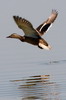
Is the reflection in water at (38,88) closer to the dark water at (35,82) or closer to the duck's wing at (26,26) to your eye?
the dark water at (35,82)

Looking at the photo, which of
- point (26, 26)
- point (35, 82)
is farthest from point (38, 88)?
point (26, 26)

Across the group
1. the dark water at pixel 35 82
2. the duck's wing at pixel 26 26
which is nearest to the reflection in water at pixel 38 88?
the dark water at pixel 35 82

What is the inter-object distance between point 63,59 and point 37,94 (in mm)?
4559

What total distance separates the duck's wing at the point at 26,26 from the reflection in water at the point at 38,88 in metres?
1.20

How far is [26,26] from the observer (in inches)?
562

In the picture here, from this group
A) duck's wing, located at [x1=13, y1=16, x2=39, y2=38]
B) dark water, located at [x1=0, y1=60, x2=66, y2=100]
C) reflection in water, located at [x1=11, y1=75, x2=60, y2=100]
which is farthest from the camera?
duck's wing, located at [x1=13, y1=16, x2=39, y2=38]

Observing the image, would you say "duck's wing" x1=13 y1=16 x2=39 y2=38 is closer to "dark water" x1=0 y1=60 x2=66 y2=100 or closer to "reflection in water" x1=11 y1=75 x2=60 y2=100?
"dark water" x1=0 y1=60 x2=66 y2=100

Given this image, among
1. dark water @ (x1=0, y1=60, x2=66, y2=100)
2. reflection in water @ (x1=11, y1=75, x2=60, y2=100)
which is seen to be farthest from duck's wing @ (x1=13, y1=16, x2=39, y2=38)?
reflection in water @ (x1=11, y1=75, x2=60, y2=100)

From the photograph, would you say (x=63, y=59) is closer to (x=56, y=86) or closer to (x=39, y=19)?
(x=56, y=86)

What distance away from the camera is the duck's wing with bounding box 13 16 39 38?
13803mm

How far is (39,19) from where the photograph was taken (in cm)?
2477

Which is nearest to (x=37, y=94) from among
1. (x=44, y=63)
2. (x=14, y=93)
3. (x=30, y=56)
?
(x=14, y=93)

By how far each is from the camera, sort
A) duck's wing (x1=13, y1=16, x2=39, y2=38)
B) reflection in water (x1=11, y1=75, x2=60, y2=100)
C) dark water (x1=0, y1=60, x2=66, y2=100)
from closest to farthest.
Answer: reflection in water (x1=11, y1=75, x2=60, y2=100), dark water (x1=0, y1=60, x2=66, y2=100), duck's wing (x1=13, y1=16, x2=39, y2=38)

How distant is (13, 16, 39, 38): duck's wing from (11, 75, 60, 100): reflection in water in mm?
1204
